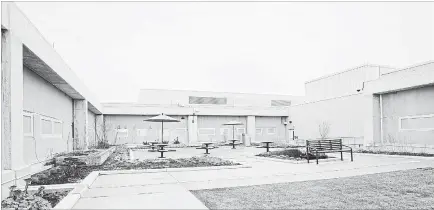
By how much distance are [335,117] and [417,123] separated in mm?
8674

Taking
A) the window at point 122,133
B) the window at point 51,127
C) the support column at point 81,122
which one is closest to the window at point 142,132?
the window at point 122,133

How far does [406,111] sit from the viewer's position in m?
17.5

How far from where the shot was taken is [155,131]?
30156 millimetres

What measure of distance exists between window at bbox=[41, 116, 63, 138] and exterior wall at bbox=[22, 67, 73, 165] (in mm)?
78

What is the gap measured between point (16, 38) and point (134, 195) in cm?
368

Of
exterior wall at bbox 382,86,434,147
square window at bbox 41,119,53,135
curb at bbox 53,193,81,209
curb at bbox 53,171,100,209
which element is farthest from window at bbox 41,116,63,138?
exterior wall at bbox 382,86,434,147

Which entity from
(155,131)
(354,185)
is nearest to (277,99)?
(155,131)

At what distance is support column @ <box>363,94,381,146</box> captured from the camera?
19125 millimetres

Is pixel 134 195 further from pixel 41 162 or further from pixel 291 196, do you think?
pixel 41 162

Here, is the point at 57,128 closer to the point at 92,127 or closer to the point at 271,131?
the point at 92,127

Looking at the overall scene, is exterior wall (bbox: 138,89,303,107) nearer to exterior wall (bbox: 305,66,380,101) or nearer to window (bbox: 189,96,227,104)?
window (bbox: 189,96,227,104)

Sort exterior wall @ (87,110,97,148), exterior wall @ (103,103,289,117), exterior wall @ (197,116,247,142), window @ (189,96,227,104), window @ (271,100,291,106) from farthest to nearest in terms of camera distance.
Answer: window @ (271,100,291,106)
window @ (189,96,227,104)
exterior wall @ (197,116,247,142)
exterior wall @ (103,103,289,117)
exterior wall @ (87,110,97,148)

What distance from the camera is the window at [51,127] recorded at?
11028 mm

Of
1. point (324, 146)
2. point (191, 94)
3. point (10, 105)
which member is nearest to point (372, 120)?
point (324, 146)
